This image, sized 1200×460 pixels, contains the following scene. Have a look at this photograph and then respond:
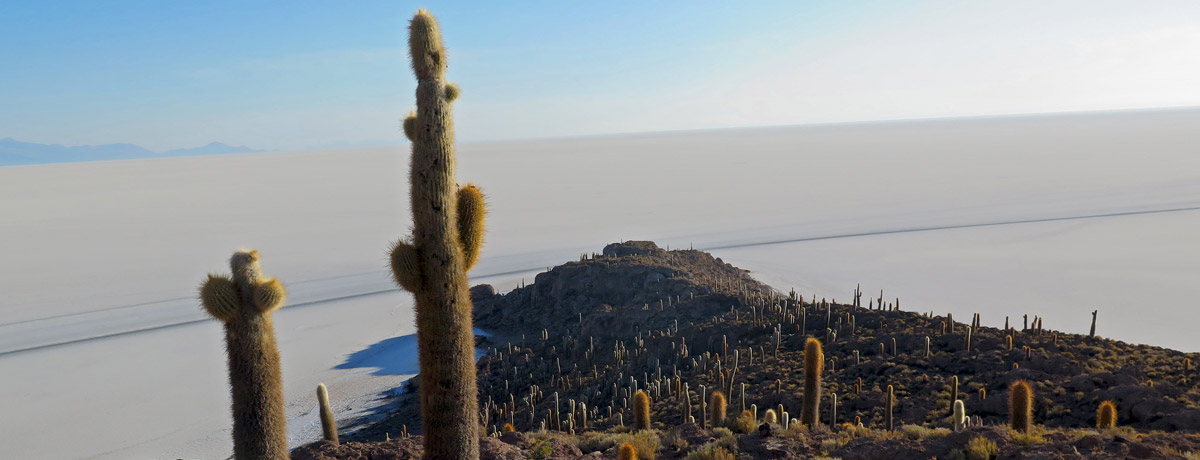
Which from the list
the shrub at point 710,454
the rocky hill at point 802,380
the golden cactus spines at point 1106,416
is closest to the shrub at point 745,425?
the rocky hill at point 802,380

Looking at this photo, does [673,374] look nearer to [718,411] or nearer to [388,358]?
[718,411]

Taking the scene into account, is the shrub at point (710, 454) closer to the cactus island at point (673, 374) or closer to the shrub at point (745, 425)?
the cactus island at point (673, 374)

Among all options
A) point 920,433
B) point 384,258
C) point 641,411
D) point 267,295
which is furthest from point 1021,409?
point 384,258

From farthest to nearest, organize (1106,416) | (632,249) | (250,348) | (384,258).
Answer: (632,249)
(384,258)
(1106,416)
(250,348)

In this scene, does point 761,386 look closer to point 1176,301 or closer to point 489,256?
point 1176,301

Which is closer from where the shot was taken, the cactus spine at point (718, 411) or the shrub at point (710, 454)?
the shrub at point (710, 454)

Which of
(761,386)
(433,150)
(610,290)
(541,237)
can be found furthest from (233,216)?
(433,150)
